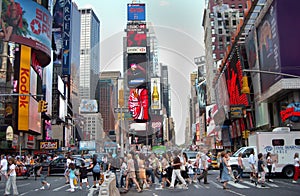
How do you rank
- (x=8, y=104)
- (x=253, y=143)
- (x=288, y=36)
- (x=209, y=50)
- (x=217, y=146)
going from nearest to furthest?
(x=253, y=143) < (x=288, y=36) < (x=8, y=104) < (x=217, y=146) < (x=209, y=50)

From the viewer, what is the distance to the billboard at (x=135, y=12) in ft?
425

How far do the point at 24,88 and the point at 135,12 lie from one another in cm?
7989

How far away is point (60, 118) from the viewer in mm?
95562

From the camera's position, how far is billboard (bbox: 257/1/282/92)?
35.8 m

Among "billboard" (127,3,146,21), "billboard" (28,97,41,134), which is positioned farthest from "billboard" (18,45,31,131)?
"billboard" (127,3,146,21)

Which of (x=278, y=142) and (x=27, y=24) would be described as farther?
(x=27, y=24)

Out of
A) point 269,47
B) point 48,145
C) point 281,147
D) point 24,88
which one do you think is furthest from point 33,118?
point 281,147

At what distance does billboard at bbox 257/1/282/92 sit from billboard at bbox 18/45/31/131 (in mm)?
36229

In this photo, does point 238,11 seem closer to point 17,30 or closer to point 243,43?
point 243,43

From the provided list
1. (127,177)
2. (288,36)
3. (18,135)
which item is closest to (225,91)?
(288,36)

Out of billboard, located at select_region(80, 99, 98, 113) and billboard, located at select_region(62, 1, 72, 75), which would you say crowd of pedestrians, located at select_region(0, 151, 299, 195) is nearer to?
billboard, located at select_region(80, 99, 98, 113)

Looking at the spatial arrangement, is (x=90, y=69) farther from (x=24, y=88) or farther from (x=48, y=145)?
(x=48, y=145)

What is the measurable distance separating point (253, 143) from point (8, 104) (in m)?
42.0

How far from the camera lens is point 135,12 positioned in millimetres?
130375
